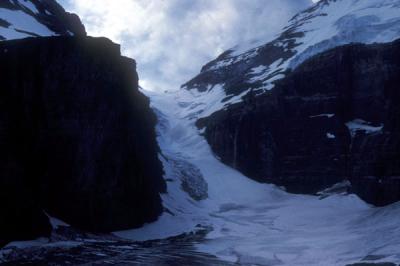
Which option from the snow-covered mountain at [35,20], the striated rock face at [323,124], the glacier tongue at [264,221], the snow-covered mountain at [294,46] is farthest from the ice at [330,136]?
the snow-covered mountain at [35,20]

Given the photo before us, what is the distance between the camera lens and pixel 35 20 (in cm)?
8375

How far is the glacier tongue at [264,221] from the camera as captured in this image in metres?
51.0

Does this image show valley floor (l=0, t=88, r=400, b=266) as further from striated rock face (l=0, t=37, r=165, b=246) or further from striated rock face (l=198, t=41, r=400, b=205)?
striated rock face (l=198, t=41, r=400, b=205)

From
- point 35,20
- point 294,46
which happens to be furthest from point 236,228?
point 294,46

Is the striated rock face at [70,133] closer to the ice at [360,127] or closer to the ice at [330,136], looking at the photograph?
the ice at [360,127]

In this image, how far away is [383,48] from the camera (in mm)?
100062

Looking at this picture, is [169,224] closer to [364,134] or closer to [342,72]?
[364,134]

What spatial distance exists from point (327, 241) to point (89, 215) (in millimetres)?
25193

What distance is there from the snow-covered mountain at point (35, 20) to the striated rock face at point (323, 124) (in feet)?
140

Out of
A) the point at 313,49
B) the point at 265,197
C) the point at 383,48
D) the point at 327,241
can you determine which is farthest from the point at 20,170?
the point at 313,49

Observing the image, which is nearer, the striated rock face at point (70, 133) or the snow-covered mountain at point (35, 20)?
the striated rock face at point (70, 133)

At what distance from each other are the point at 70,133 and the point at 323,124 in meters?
66.5

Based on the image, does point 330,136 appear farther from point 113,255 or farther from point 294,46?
point 113,255

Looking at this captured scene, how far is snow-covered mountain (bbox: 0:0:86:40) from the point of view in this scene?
73.0 metres
